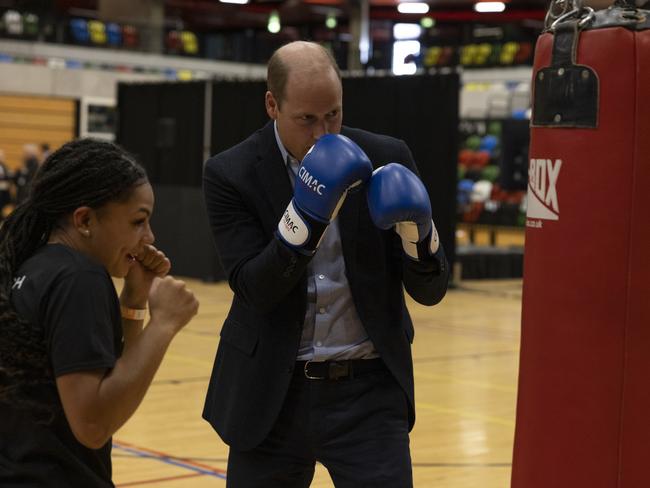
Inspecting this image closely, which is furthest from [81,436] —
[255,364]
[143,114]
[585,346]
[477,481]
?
[143,114]

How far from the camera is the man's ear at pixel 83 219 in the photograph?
214 cm

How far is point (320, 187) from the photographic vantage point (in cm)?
243

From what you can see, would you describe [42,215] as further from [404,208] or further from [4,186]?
[4,186]

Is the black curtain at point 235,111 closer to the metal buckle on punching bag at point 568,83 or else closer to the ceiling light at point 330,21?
the metal buckle on punching bag at point 568,83

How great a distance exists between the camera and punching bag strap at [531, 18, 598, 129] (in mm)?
2512

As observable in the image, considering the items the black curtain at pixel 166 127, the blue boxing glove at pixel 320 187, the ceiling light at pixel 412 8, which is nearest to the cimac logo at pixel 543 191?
the blue boxing glove at pixel 320 187

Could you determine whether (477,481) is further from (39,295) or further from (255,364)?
(39,295)

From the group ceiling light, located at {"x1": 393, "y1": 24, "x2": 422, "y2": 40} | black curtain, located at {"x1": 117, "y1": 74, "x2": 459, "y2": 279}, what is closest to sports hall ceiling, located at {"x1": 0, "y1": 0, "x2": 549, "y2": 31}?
ceiling light, located at {"x1": 393, "y1": 24, "x2": 422, "y2": 40}

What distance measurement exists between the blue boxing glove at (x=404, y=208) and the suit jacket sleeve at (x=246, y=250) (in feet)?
0.64

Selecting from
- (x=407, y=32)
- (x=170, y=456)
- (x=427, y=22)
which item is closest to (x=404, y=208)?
(x=170, y=456)

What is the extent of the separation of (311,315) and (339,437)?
29 cm

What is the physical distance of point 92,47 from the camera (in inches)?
843

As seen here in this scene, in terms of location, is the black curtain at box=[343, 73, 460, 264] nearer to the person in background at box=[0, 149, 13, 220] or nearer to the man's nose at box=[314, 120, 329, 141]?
the person in background at box=[0, 149, 13, 220]

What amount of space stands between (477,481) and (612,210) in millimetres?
2829
